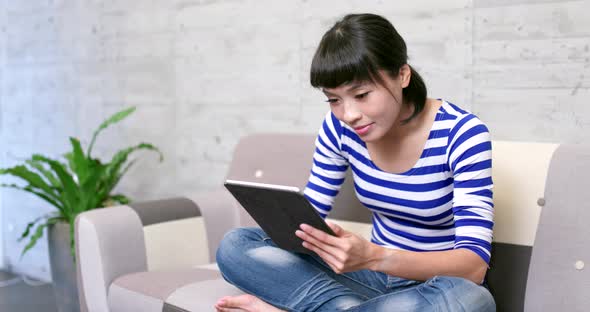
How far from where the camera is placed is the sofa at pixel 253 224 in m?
1.56

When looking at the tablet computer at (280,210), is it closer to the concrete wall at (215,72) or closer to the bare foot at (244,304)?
the bare foot at (244,304)

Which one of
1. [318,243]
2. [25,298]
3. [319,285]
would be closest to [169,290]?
[319,285]

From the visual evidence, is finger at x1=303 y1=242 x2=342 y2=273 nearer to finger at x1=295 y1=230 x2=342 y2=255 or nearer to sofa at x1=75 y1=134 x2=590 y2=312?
finger at x1=295 y1=230 x2=342 y2=255

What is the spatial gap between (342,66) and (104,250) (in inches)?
36.9

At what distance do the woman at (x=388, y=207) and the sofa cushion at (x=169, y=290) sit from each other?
0.13m

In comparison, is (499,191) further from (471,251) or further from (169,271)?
(169,271)

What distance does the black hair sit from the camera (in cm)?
141

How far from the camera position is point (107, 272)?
6.42ft

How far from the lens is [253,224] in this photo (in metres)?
2.23

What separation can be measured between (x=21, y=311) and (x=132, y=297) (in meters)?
1.54

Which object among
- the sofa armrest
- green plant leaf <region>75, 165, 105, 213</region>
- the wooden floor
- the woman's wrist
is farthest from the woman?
the wooden floor

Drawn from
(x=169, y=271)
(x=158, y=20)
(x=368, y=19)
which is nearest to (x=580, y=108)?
(x=368, y=19)

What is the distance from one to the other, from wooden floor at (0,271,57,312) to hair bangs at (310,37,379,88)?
222 cm

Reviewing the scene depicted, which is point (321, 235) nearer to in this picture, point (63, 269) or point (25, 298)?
point (63, 269)
